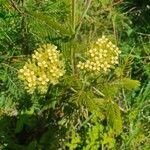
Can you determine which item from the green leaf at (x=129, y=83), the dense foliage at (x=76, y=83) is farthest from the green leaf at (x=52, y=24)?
the green leaf at (x=129, y=83)

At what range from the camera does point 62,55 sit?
1.96 meters

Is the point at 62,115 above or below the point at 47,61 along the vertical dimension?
below

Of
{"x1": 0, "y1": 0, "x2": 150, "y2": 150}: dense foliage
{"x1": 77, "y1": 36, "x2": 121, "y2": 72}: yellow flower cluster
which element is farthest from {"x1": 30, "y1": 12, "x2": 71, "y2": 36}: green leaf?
{"x1": 77, "y1": 36, "x2": 121, "y2": 72}: yellow flower cluster

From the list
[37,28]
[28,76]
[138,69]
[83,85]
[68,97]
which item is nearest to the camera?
[28,76]

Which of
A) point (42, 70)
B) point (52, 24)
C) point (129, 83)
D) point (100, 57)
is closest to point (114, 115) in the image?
point (129, 83)

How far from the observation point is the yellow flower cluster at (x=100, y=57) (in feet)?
5.90

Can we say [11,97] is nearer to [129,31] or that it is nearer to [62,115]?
[62,115]

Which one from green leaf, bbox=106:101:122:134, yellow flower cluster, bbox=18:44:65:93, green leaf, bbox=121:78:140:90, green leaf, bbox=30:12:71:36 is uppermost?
green leaf, bbox=30:12:71:36

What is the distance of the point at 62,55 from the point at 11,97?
59cm

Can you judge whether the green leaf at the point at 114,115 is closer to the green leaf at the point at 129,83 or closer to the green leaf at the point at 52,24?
the green leaf at the point at 129,83

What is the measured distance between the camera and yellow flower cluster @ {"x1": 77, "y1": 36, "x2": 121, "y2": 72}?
1.80 m

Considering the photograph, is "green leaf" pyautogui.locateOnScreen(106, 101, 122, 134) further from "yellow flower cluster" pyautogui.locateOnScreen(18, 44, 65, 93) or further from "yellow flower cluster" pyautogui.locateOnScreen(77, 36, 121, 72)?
"yellow flower cluster" pyautogui.locateOnScreen(18, 44, 65, 93)

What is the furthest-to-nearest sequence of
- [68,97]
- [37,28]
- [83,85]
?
[68,97] < [83,85] < [37,28]

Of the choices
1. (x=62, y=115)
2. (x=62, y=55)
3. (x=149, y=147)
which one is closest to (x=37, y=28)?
(x=62, y=55)
